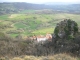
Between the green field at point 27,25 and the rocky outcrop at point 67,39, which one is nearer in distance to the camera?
the rocky outcrop at point 67,39

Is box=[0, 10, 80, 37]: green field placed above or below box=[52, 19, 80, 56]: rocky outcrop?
below

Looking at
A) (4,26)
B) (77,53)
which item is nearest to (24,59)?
(77,53)

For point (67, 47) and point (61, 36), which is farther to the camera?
point (61, 36)

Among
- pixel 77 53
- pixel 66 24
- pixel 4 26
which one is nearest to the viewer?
pixel 77 53

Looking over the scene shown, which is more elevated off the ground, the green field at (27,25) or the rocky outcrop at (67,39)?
the rocky outcrop at (67,39)

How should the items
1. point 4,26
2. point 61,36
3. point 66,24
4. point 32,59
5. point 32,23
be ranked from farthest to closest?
1. point 32,23
2. point 4,26
3. point 66,24
4. point 61,36
5. point 32,59

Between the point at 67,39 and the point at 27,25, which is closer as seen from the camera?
the point at 67,39

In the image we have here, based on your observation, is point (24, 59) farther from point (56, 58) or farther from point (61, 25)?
point (61, 25)

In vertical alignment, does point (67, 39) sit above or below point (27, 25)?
above

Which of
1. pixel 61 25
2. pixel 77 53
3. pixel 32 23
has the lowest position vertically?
pixel 32 23

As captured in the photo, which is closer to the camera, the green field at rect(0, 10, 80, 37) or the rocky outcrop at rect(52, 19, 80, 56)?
the rocky outcrop at rect(52, 19, 80, 56)

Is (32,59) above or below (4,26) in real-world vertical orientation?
above
